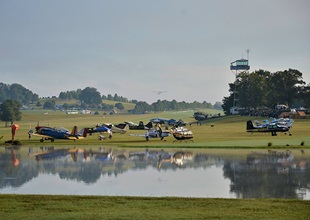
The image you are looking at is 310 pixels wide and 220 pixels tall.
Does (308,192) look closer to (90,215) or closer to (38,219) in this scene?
(90,215)

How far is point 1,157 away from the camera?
4038 centimetres

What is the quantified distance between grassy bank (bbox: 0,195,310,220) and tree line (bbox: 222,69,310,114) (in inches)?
4697

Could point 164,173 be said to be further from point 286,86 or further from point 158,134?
point 286,86

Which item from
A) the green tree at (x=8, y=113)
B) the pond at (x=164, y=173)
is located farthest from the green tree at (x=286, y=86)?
the pond at (x=164, y=173)

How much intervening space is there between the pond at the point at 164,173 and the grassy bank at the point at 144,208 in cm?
212

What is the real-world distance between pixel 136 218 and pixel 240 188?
856 cm

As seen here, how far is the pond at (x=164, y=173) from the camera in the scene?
2333 cm

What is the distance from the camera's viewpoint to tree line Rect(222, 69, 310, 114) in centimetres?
13500

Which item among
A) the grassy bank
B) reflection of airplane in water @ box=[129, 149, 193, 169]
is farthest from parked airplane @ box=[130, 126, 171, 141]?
the grassy bank

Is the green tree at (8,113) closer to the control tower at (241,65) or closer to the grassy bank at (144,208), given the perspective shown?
the control tower at (241,65)

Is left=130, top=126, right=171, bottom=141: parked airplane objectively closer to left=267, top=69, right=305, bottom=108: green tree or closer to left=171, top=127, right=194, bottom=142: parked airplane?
left=171, top=127, right=194, bottom=142: parked airplane

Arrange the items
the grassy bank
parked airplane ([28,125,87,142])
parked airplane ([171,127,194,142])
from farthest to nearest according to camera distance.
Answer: parked airplane ([28,125,87,142]) → parked airplane ([171,127,194,142]) → the grassy bank

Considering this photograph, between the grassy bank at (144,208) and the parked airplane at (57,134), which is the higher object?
the parked airplane at (57,134)

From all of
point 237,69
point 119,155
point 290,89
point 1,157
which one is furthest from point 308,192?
point 237,69
